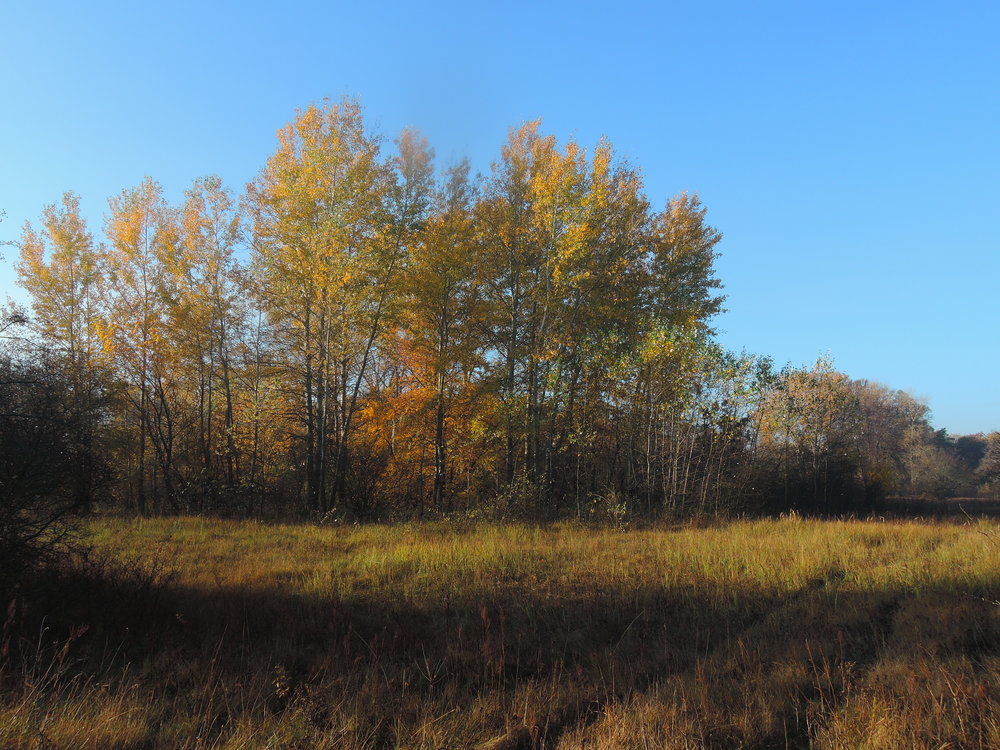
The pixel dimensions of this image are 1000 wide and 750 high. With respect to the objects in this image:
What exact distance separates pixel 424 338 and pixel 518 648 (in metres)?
13.3

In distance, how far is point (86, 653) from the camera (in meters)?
4.66

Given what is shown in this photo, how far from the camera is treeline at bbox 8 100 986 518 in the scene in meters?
15.0

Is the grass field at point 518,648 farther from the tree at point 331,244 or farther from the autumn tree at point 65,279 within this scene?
the autumn tree at point 65,279

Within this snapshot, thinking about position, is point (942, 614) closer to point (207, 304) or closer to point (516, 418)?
point (516, 418)

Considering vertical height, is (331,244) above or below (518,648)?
above

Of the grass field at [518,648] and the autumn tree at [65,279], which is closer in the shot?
the grass field at [518,648]

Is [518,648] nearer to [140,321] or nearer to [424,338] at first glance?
[424,338]

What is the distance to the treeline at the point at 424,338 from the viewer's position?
15.0m

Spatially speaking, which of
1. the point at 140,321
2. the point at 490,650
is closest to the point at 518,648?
the point at 490,650

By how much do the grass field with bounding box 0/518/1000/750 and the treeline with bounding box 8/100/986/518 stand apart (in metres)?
5.27

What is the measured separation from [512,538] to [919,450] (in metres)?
50.5

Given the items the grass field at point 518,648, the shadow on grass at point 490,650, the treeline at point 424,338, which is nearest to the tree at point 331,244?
the treeline at point 424,338

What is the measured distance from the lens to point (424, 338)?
58.0ft

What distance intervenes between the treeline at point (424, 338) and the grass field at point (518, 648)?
5269 millimetres
